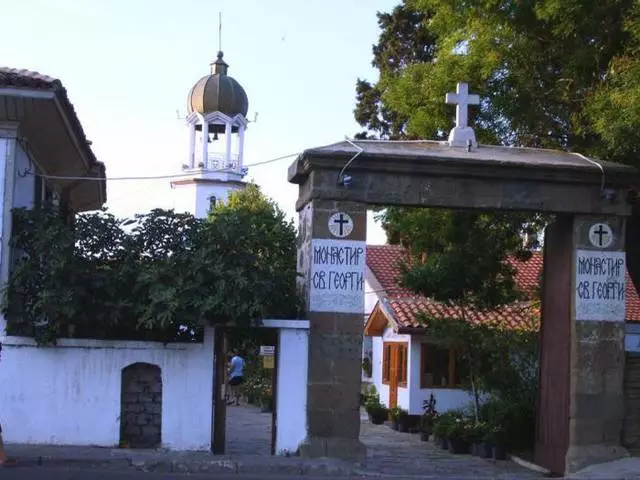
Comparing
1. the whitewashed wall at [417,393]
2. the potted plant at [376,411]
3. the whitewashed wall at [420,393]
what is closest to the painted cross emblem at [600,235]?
the whitewashed wall at [417,393]

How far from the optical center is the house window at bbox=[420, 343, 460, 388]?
24.8m

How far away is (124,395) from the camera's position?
43.2 ft

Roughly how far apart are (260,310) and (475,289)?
6.10 m

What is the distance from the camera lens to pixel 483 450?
16625mm

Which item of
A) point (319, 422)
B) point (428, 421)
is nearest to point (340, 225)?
point (319, 422)

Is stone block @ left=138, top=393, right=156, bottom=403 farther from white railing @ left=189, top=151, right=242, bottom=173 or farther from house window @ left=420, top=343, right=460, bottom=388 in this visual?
white railing @ left=189, top=151, right=242, bottom=173

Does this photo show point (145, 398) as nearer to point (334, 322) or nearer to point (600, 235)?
point (334, 322)

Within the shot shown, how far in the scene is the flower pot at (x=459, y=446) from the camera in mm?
17188

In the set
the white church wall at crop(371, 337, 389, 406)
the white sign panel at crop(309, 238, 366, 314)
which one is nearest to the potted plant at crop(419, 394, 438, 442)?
the white church wall at crop(371, 337, 389, 406)

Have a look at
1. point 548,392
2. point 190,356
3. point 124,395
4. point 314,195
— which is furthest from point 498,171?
point 124,395

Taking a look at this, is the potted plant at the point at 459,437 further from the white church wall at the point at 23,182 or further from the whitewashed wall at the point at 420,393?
the white church wall at the point at 23,182

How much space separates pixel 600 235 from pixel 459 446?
540 cm

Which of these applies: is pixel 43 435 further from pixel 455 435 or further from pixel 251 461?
pixel 455 435

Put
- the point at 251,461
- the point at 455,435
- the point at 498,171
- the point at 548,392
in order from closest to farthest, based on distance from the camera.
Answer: the point at 251,461, the point at 498,171, the point at 548,392, the point at 455,435
